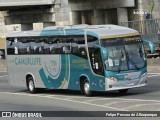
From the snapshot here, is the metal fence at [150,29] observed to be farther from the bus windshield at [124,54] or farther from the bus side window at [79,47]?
the bus windshield at [124,54]

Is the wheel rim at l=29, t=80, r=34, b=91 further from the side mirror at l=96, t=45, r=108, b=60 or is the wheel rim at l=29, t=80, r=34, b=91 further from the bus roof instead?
the side mirror at l=96, t=45, r=108, b=60

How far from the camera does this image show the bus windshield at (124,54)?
77.6 feet

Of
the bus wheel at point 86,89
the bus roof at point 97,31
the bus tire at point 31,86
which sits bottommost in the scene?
the bus tire at point 31,86

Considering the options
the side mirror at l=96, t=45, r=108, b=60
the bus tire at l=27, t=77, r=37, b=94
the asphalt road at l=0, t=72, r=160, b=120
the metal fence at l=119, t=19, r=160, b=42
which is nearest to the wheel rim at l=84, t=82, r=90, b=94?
the asphalt road at l=0, t=72, r=160, b=120

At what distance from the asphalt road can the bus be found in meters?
0.52

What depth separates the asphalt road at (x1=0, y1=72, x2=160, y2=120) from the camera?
65.8 ft

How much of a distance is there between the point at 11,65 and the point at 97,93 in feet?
18.4

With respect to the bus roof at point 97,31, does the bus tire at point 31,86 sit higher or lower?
lower

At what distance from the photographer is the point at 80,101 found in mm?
22844

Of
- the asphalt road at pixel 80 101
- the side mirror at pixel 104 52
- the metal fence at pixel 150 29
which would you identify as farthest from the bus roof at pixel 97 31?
the metal fence at pixel 150 29

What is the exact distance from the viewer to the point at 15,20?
6222 centimetres

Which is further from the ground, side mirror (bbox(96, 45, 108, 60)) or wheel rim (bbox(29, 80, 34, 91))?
side mirror (bbox(96, 45, 108, 60))

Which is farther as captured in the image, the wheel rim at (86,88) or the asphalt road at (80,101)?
the wheel rim at (86,88)

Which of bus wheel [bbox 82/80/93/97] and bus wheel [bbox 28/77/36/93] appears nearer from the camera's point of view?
bus wheel [bbox 82/80/93/97]
